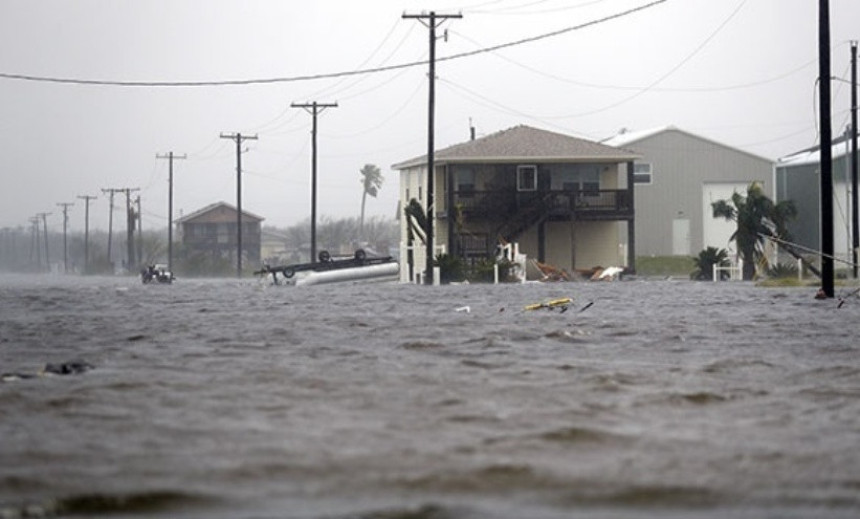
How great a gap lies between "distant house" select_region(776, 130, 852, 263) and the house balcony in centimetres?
653

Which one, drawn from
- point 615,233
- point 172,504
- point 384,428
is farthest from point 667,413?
point 615,233

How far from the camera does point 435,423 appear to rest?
40.4 ft

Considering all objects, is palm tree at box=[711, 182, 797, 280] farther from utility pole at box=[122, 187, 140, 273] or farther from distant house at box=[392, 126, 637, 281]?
utility pole at box=[122, 187, 140, 273]

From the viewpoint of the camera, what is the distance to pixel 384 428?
11977 millimetres

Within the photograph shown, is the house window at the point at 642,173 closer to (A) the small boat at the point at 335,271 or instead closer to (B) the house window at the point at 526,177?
(B) the house window at the point at 526,177

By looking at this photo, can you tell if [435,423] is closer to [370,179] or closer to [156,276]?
[156,276]

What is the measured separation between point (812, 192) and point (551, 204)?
10399 millimetres

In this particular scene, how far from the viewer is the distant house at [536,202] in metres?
68.0

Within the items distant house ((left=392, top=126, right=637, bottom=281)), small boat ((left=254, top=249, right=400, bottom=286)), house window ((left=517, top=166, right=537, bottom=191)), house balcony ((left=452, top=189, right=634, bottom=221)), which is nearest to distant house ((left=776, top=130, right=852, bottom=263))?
distant house ((left=392, top=126, right=637, bottom=281))

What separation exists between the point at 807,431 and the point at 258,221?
130 m

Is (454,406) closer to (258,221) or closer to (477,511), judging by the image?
(477,511)

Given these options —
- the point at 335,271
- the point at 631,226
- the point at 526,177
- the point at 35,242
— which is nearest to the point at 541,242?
the point at 526,177

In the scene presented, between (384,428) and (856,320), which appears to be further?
(856,320)

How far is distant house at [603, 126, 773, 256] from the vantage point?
80.6 m
